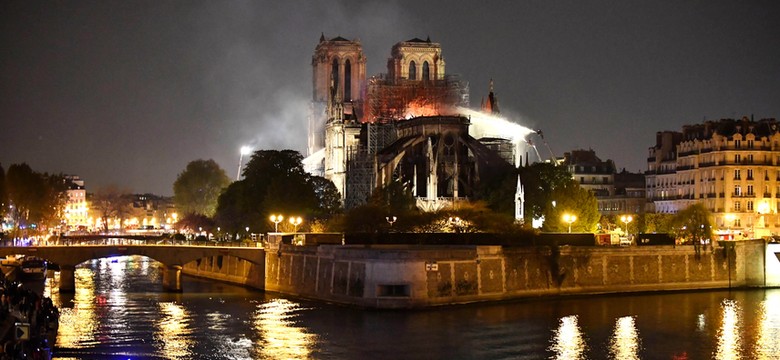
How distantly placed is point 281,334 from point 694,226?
36222mm

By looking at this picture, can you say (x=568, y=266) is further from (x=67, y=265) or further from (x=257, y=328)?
(x=67, y=265)

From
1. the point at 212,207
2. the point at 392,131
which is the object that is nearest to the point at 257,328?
the point at 392,131

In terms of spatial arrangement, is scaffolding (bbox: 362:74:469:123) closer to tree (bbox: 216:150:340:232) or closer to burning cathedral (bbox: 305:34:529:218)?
burning cathedral (bbox: 305:34:529:218)

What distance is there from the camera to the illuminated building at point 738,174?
9131cm

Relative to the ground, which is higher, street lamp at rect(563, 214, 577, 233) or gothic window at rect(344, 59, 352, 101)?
gothic window at rect(344, 59, 352, 101)

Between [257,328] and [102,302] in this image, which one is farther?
[102,302]

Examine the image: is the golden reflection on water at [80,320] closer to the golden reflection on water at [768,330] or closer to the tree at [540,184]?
the golden reflection on water at [768,330]

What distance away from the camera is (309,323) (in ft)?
178

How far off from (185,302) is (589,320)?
21.3 metres

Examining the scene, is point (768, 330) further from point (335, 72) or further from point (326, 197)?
point (335, 72)

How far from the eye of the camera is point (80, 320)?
54469 mm

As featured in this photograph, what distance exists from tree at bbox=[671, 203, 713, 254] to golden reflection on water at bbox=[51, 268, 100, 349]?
36.3 meters

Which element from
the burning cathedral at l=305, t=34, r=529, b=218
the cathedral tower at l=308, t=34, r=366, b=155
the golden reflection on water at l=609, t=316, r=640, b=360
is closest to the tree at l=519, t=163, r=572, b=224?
the burning cathedral at l=305, t=34, r=529, b=218

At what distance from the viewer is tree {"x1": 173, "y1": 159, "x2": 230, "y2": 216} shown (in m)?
148
